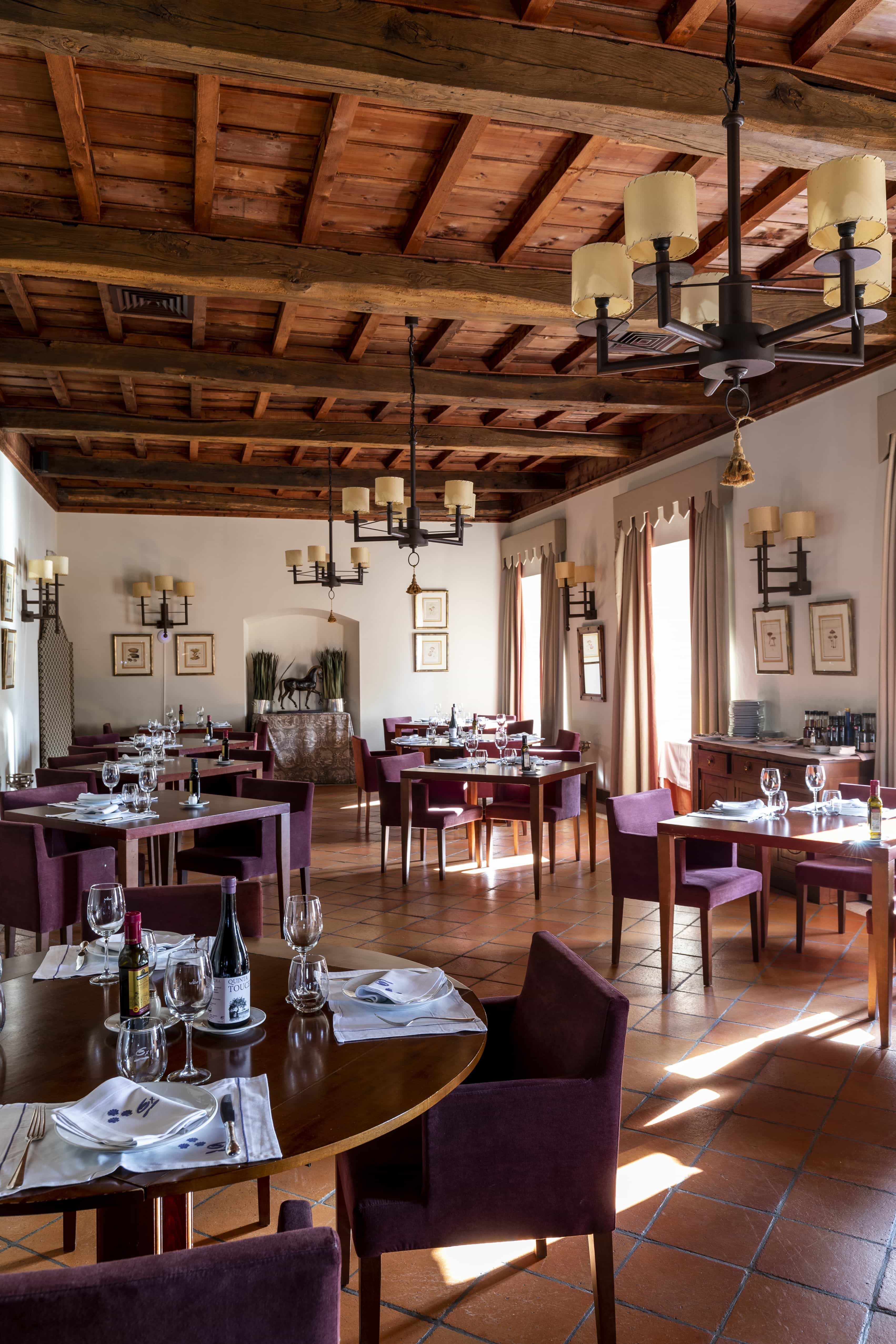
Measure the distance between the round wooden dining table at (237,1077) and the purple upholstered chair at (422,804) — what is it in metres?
4.03

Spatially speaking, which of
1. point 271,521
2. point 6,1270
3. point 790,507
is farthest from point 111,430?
point 6,1270

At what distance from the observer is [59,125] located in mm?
3611

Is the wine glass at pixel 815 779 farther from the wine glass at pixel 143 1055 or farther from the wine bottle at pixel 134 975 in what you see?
the wine glass at pixel 143 1055

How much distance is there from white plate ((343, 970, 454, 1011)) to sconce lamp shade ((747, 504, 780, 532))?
4865mm

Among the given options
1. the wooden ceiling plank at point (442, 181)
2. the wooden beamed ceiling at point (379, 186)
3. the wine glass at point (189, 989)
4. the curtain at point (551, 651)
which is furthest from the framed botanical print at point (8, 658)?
the wine glass at point (189, 989)

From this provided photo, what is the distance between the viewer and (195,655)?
11102 millimetres

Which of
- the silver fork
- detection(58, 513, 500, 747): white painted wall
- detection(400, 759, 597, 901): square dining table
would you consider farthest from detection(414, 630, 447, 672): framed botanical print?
the silver fork

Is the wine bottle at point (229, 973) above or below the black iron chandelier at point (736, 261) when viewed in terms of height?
below

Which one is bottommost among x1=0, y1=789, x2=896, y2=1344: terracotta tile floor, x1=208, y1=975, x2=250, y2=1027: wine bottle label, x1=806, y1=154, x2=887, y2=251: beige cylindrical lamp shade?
x1=0, y1=789, x2=896, y2=1344: terracotta tile floor

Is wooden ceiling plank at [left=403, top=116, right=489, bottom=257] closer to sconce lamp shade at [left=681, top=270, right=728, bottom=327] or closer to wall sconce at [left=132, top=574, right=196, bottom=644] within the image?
sconce lamp shade at [left=681, top=270, right=728, bottom=327]

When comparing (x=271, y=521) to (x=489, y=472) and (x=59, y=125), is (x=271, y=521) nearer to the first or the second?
(x=489, y=472)

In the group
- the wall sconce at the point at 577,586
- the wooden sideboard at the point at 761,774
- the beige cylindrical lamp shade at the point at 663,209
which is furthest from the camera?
the wall sconce at the point at 577,586

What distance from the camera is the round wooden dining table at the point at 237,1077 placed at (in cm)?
126

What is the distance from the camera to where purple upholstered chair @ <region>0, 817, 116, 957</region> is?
12.8 feet
